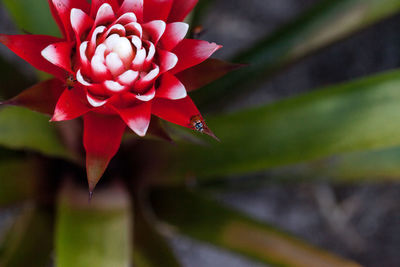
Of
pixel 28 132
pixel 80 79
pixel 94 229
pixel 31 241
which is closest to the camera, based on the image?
pixel 80 79

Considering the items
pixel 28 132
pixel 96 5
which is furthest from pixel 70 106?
pixel 28 132

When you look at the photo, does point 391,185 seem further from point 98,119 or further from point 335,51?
point 98,119

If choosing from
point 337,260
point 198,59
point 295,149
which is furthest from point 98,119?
point 337,260

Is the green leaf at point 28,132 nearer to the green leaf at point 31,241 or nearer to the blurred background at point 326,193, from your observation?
the green leaf at point 31,241

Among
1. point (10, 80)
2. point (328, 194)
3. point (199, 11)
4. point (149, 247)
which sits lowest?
point (149, 247)

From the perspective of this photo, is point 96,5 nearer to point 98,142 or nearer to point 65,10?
point 65,10

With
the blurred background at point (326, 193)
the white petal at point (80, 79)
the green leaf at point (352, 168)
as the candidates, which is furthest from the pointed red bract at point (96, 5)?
the blurred background at point (326, 193)
